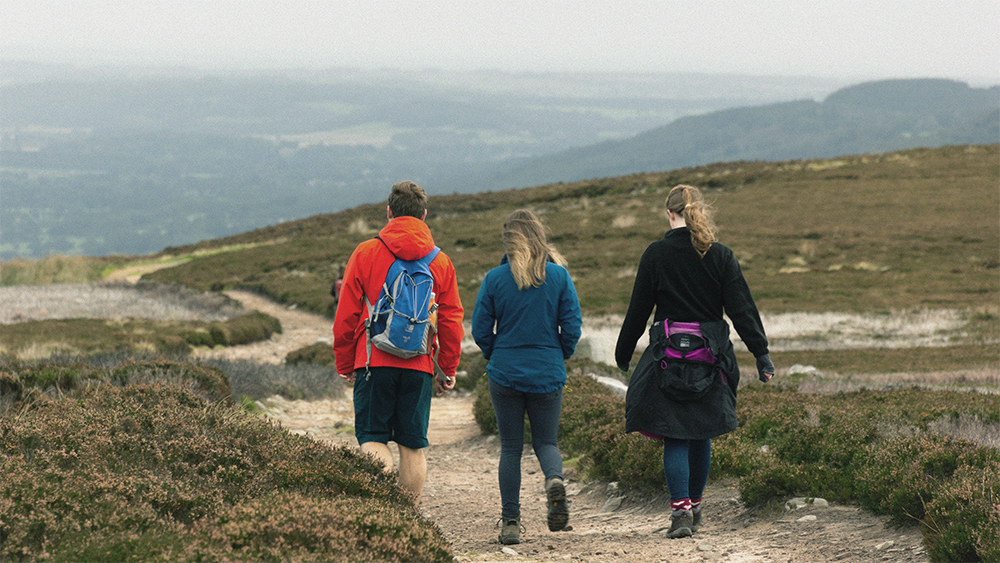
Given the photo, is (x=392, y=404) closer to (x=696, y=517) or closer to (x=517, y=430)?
(x=517, y=430)

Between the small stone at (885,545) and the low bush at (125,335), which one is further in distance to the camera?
the low bush at (125,335)

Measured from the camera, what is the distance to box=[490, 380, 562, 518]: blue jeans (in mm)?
5164

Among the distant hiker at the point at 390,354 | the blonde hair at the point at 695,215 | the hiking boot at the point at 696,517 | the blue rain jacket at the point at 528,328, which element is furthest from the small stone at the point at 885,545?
the distant hiker at the point at 390,354

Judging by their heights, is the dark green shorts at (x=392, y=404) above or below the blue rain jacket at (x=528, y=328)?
below

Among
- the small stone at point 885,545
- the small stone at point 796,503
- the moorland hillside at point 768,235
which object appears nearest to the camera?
the small stone at point 885,545

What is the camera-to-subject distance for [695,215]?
16.1 ft

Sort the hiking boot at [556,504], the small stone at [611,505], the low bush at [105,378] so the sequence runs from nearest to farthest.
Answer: the hiking boot at [556,504] < the small stone at [611,505] < the low bush at [105,378]

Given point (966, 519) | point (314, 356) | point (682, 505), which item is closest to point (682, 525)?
point (682, 505)

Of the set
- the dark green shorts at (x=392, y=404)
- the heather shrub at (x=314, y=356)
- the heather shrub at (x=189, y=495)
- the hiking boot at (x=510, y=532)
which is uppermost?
the dark green shorts at (x=392, y=404)

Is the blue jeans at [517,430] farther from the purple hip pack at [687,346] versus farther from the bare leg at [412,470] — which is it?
the purple hip pack at [687,346]

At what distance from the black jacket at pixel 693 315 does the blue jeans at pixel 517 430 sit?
54cm

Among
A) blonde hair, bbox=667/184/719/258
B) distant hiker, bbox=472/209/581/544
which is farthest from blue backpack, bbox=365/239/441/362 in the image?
blonde hair, bbox=667/184/719/258

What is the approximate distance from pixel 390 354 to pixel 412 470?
0.80 meters

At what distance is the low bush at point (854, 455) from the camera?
163 inches
